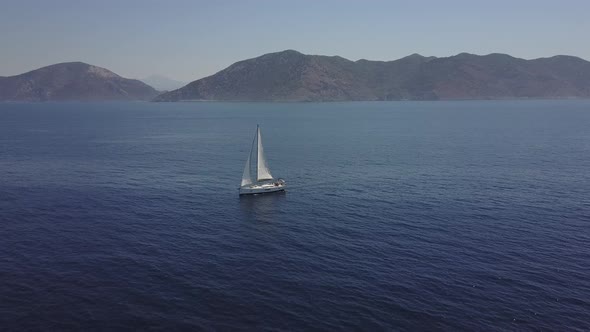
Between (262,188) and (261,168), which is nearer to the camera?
(262,188)

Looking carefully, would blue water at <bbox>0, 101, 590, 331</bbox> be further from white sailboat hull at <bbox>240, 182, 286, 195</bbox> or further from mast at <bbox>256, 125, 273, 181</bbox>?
mast at <bbox>256, 125, 273, 181</bbox>

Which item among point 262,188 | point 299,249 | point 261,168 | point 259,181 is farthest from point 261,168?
point 299,249

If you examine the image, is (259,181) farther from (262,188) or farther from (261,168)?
(262,188)

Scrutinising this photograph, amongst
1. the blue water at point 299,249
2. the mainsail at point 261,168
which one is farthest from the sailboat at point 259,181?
the blue water at point 299,249

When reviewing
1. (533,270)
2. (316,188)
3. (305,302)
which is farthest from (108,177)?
(533,270)

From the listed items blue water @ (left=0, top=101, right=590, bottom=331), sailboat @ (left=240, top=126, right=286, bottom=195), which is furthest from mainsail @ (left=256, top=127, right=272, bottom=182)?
blue water @ (left=0, top=101, right=590, bottom=331)

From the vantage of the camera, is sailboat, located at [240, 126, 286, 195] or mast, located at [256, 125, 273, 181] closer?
sailboat, located at [240, 126, 286, 195]

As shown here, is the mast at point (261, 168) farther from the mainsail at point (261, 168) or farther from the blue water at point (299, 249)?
the blue water at point (299, 249)
